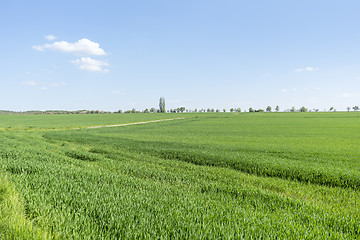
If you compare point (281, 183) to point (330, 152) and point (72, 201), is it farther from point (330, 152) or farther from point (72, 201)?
point (330, 152)

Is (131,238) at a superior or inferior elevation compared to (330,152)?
superior

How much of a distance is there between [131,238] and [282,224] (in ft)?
12.4

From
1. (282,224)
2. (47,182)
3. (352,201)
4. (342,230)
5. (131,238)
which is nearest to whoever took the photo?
(131,238)

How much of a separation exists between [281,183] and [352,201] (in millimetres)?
2741

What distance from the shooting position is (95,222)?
14.1 ft

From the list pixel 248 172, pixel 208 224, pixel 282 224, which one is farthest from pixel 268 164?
pixel 208 224

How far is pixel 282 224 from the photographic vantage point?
493cm

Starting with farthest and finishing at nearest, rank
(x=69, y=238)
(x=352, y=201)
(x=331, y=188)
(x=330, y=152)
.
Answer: (x=330, y=152) < (x=331, y=188) < (x=352, y=201) < (x=69, y=238)

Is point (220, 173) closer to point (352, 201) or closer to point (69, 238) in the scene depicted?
point (352, 201)

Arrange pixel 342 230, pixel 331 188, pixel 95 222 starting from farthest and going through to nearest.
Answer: pixel 331 188 → pixel 342 230 → pixel 95 222

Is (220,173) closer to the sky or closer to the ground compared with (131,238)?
closer to the ground

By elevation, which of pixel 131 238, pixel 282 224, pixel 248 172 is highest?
pixel 131 238

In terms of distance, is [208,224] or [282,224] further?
[282,224]

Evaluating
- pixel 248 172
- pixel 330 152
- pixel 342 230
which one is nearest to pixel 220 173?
pixel 248 172
